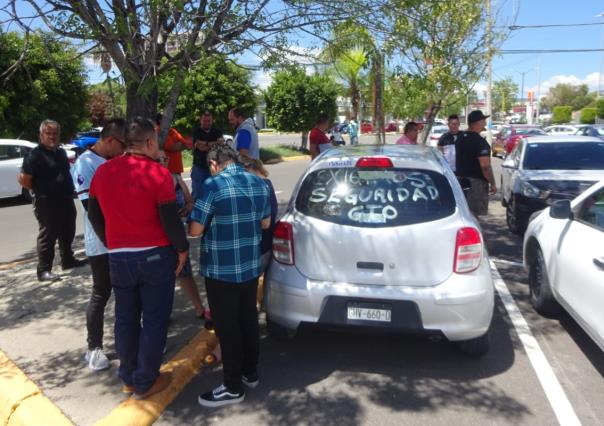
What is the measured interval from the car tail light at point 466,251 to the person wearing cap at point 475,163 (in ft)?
10.9

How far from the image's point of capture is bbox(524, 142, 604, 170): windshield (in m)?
8.54

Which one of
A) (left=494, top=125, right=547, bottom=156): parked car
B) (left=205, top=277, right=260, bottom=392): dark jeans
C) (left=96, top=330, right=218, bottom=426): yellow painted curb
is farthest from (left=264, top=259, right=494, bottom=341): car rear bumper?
(left=494, top=125, right=547, bottom=156): parked car

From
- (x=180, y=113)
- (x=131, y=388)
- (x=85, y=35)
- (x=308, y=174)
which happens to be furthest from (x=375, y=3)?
(x=180, y=113)

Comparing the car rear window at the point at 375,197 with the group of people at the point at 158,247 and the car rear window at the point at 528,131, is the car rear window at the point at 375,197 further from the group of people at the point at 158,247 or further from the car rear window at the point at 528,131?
the car rear window at the point at 528,131

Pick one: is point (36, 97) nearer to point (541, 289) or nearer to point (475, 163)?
point (475, 163)

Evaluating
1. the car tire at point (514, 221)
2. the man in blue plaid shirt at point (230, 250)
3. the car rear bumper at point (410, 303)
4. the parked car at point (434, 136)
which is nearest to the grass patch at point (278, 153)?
the parked car at point (434, 136)

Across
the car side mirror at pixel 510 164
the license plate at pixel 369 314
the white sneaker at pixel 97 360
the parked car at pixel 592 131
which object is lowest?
the white sneaker at pixel 97 360

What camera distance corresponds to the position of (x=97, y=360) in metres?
3.93

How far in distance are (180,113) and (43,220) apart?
16.1m

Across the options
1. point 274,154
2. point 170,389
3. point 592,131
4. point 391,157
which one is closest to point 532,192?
point 391,157

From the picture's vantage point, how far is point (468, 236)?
12.4ft

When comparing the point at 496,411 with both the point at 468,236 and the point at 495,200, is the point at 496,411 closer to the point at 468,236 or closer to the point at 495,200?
the point at 468,236

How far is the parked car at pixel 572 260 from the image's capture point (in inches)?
149

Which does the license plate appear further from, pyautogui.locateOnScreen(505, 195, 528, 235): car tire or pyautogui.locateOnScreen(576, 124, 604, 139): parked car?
pyautogui.locateOnScreen(576, 124, 604, 139): parked car
